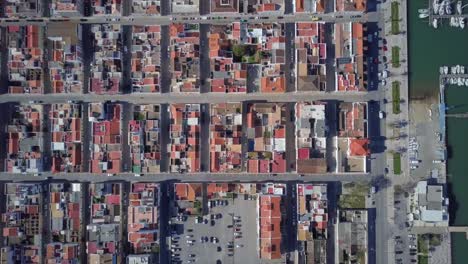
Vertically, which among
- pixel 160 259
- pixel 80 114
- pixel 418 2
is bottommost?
pixel 160 259

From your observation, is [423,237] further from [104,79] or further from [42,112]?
[42,112]

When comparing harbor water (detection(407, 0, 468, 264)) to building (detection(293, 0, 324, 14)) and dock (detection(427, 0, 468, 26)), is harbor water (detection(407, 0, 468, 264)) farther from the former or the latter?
building (detection(293, 0, 324, 14))

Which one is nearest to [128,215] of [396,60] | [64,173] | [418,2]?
[64,173]

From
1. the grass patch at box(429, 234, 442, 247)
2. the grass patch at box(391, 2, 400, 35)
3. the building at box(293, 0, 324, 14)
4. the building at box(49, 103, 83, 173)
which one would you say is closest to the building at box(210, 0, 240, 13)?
the building at box(293, 0, 324, 14)

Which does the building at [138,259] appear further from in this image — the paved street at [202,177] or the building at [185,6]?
the building at [185,6]

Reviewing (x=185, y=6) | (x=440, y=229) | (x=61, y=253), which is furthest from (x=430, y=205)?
(x=61, y=253)

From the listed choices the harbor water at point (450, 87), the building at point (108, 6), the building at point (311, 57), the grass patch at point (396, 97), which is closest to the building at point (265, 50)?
the building at point (311, 57)
